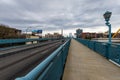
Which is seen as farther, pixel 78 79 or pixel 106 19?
pixel 106 19

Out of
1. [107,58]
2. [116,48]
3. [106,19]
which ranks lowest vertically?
[107,58]

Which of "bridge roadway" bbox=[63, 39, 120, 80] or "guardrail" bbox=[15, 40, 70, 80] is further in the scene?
"bridge roadway" bbox=[63, 39, 120, 80]

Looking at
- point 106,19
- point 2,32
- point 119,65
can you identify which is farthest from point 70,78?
point 2,32

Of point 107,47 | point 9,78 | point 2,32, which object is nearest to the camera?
point 9,78

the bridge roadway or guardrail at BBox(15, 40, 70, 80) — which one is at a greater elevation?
guardrail at BBox(15, 40, 70, 80)

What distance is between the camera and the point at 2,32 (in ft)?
182

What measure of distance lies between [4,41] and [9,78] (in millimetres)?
19285

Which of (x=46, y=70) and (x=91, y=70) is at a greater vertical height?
(x=46, y=70)

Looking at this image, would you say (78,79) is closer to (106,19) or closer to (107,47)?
(107,47)

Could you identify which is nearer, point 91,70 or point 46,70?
point 46,70

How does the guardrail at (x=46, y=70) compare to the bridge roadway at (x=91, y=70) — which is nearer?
the guardrail at (x=46, y=70)

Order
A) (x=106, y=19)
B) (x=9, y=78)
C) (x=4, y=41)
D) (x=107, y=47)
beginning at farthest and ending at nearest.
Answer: (x=4, y=41) < (x=106, y=19) < (x=107, y=47) < (x=9, y=78)

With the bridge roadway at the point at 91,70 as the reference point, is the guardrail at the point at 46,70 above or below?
above

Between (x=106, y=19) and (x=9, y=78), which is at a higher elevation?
(x=106, y=19)
